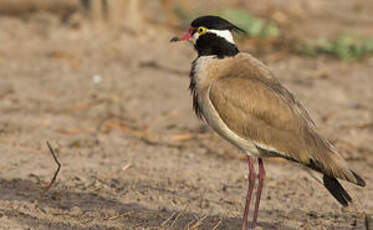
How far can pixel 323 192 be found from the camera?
5996mm

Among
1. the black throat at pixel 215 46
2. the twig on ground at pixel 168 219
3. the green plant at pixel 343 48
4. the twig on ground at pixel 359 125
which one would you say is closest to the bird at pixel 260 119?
the black throat at pixel 215 46

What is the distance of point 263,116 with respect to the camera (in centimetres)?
486

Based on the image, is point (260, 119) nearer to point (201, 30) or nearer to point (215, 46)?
point (215, 46)

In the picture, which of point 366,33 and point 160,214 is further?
point 366,33

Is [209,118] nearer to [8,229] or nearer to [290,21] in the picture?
[8,229]

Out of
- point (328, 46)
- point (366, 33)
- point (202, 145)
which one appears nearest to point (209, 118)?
point (202, 145)

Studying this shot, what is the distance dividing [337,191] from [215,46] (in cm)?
144

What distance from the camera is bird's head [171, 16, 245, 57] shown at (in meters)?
5.22

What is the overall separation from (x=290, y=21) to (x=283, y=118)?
7647 mm

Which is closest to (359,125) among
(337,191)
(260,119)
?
(260,119)

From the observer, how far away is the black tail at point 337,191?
14.8 ft

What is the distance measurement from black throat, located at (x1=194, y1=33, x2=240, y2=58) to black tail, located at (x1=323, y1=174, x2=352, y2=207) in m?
1.22

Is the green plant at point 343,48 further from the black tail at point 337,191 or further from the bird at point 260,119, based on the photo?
the black tail at point 337,191

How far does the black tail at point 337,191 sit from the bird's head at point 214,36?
1223 mm
